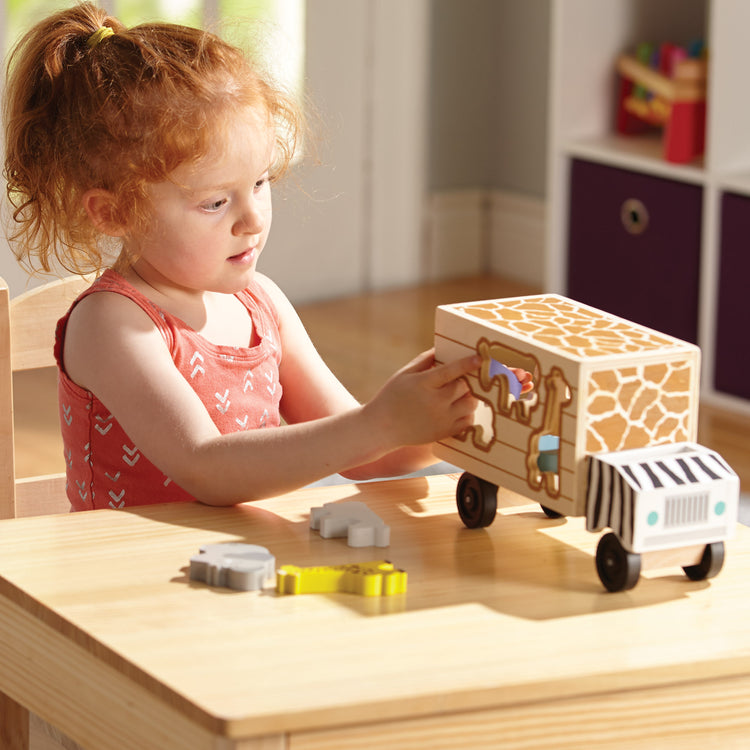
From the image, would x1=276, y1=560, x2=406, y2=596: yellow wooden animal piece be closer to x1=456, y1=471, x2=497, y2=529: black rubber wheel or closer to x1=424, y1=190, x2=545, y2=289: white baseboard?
x1=456, y1=471, x2=497, y2=529: black rubber wheel

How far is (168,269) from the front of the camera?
3.58 feet

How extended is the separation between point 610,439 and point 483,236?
2.67m

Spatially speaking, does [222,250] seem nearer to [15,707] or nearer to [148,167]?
[148,167]

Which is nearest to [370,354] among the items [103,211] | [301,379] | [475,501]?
[301,379]

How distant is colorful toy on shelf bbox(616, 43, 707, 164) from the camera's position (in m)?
2.61

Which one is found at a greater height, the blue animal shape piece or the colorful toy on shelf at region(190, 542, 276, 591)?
the blue animal shape piece

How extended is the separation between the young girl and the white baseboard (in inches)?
88.1

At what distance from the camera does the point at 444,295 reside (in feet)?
10.7

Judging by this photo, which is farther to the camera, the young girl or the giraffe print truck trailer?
the young girl

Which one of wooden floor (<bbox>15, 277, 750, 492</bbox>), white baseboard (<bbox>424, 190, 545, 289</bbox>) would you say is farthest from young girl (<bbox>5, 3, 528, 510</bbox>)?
white baseboard (<bbox>424, 190, 545, 289</bbox>)

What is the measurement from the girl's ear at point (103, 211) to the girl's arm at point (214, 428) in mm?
53

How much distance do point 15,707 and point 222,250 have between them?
342mm

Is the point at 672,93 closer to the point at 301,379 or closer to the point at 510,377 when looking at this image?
the point at 301,379

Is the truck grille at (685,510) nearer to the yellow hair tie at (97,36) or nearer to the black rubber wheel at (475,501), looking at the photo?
the black rubber wheel at (475,501)
